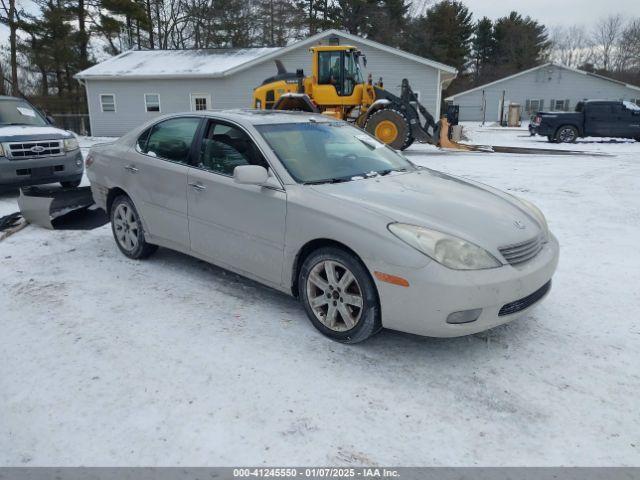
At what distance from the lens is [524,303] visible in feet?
11.0

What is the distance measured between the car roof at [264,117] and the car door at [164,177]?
0.92ft

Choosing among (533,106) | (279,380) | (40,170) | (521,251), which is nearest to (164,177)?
(279,380)

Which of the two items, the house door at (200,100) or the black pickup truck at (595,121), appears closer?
the black pickup truck at (595,121)

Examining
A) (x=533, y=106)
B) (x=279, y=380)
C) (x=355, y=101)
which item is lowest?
(x=279, y=380)

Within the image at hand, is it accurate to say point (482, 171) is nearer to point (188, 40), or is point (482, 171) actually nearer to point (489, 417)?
point (489, 417)

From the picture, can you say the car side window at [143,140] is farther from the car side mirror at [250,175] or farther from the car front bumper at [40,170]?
the car front bumper at [40,170]

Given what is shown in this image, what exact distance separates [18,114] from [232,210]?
284 inches

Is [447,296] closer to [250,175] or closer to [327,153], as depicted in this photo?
[250,175]

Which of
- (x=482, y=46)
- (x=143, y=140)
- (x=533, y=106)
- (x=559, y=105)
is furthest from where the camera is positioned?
(x=482, y=46)

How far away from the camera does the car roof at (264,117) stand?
14.2 feet

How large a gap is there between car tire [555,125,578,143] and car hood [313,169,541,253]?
1989 centimetres

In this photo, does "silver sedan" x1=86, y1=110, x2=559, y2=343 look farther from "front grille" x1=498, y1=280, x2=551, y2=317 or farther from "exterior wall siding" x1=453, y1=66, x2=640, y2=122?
"exterior wall siding" x1=453, y1=66, x2=640, y2=122

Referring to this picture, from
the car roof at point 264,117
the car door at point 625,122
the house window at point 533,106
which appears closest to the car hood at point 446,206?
the car roof at point 264,117

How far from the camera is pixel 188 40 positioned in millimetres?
40219
